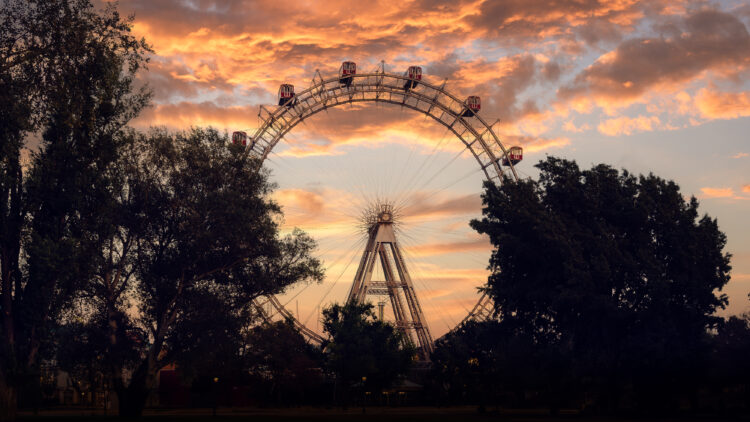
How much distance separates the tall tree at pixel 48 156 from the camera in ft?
135

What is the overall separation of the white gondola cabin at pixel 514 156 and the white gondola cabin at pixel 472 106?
5.82 metres

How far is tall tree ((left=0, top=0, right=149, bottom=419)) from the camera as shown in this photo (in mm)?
41156

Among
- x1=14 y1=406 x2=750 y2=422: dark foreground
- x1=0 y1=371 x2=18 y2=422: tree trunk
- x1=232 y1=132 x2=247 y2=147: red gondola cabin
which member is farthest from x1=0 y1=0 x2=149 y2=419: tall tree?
x1=232 y1=132 x2=247 y2=147: red gondola cabin

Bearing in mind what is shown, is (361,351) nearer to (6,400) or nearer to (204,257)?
(204,257)

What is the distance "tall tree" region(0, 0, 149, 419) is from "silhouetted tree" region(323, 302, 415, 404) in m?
54.3

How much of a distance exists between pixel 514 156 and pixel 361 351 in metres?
31.8

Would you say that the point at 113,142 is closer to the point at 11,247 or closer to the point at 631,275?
the point at 11,247

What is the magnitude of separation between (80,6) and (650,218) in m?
44.9

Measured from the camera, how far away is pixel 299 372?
309 feet

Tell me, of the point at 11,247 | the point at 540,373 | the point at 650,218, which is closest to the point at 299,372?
the point at 540,373

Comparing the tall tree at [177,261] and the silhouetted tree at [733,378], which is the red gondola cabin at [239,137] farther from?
the silhouetted tree at [733,378]

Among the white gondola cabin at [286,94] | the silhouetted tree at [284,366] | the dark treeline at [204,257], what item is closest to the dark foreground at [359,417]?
the dark treeline at [204,257]

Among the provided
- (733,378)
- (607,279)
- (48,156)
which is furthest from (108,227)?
(733,378)

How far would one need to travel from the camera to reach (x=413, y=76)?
3319 inches
